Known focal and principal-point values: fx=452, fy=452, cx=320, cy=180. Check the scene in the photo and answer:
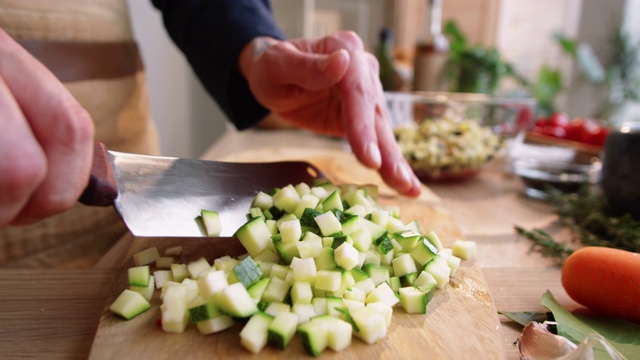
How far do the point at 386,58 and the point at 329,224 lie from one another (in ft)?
7.66

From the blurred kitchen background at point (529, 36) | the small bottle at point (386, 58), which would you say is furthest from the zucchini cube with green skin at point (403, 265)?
the blurred kitchen background at point (529, 36)

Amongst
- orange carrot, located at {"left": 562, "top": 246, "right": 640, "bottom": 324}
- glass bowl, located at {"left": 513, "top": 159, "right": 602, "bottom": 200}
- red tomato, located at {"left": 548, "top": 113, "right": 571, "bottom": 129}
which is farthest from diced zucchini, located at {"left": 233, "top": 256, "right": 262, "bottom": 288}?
red tomato, located at {"left": 548, "top": 113, "right": 571, "bottom": 129}

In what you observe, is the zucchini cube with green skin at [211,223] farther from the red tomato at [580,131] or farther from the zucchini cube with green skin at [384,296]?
the red tomato at [580,131]

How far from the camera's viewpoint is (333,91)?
1.25m

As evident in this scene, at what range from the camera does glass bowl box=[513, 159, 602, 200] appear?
1479 mm

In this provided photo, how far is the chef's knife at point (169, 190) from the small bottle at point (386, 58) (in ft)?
6.94

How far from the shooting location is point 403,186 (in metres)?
1.13

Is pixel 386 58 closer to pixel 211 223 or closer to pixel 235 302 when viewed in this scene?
pixel 211 223

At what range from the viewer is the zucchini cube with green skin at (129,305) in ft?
2.18

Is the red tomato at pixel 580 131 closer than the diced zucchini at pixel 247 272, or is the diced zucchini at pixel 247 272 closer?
the diced zucchini at pixel 247 272

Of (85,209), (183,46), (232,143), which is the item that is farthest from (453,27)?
(85,209)

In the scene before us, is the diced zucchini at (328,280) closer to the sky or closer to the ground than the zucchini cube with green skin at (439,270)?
closer to the sky

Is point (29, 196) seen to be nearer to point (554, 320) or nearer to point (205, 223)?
point (205, 223)

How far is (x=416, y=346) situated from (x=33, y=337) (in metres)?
0.58
